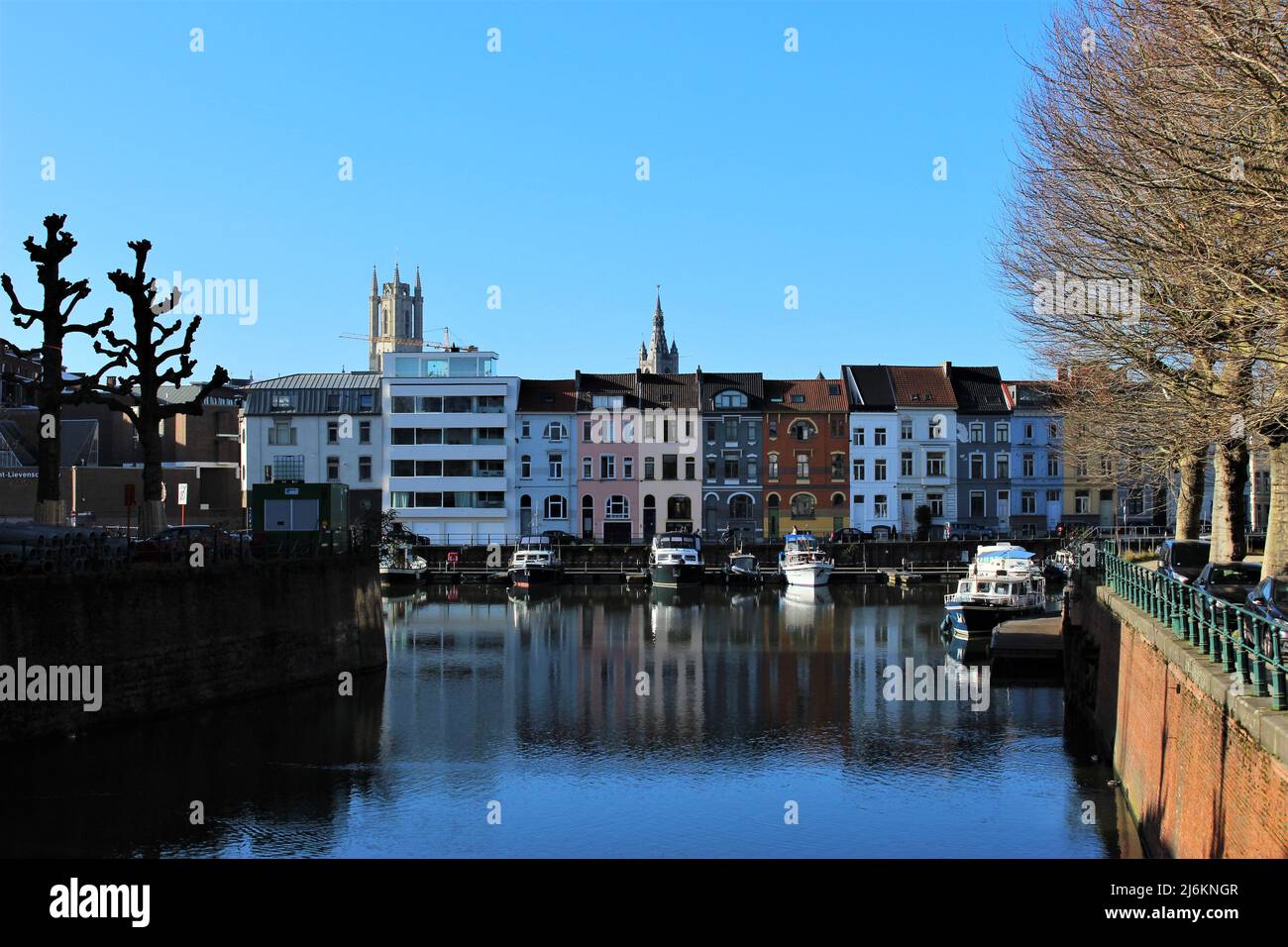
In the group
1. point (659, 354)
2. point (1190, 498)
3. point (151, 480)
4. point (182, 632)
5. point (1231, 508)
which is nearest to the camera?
point (182, 632)

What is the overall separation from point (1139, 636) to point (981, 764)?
577 cm

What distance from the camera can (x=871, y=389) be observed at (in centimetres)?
10038

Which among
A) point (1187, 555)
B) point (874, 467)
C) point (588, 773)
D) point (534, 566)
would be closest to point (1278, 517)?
point (1187, 555)

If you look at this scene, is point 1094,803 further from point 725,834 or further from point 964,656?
point 964,656

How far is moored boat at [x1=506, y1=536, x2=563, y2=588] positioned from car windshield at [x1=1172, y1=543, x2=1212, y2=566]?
158 ft

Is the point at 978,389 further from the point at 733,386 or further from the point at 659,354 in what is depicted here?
the point at 659,354

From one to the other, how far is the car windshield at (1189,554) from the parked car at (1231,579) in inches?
259

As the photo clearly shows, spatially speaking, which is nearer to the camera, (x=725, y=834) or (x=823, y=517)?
(x=725, y=834)

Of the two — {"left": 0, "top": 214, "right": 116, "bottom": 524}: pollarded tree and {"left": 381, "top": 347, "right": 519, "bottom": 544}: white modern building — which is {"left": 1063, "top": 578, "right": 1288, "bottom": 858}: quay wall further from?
{"left": 381, "top": 347, "right": 519, "bottom": 544}: white modern building

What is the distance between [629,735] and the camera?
110ft

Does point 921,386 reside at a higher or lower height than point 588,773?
higher

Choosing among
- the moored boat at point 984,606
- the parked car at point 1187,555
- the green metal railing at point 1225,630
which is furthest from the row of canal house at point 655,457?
the green metal railing at point 1225,630

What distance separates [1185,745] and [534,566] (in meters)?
65.3

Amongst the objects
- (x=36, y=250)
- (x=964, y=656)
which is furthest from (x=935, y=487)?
(x=36, y=250)
